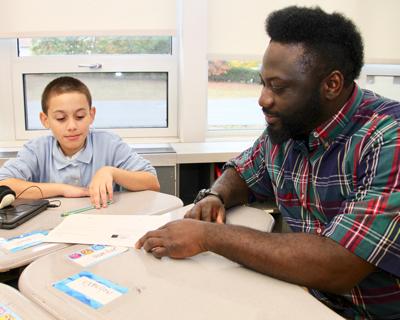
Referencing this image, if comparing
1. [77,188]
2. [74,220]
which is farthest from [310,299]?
[77,188]

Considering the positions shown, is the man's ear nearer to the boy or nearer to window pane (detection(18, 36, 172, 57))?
the boy

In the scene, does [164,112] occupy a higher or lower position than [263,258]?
higher

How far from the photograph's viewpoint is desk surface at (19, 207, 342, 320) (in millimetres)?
828

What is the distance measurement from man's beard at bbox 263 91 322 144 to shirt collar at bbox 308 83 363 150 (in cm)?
3

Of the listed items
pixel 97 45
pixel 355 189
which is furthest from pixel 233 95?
pixel 355 189

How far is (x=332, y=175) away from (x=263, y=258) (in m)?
0.31

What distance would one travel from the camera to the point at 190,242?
1053 mm

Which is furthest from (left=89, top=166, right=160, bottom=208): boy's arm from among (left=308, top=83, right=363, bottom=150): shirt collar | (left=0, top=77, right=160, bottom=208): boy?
(left=308, top=83, right=363, bottom=150): shirt collar

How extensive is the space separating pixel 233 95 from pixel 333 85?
1848 millimetres

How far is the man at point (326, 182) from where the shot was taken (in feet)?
2.99

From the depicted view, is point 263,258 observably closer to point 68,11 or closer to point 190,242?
point 190,242

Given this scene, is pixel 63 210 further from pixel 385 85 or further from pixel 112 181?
pixel 385 85

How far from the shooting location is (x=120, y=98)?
9.02ft

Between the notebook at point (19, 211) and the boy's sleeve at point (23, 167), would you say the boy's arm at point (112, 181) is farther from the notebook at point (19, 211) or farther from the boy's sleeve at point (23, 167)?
the boy's sleeve at point (23, 167)
